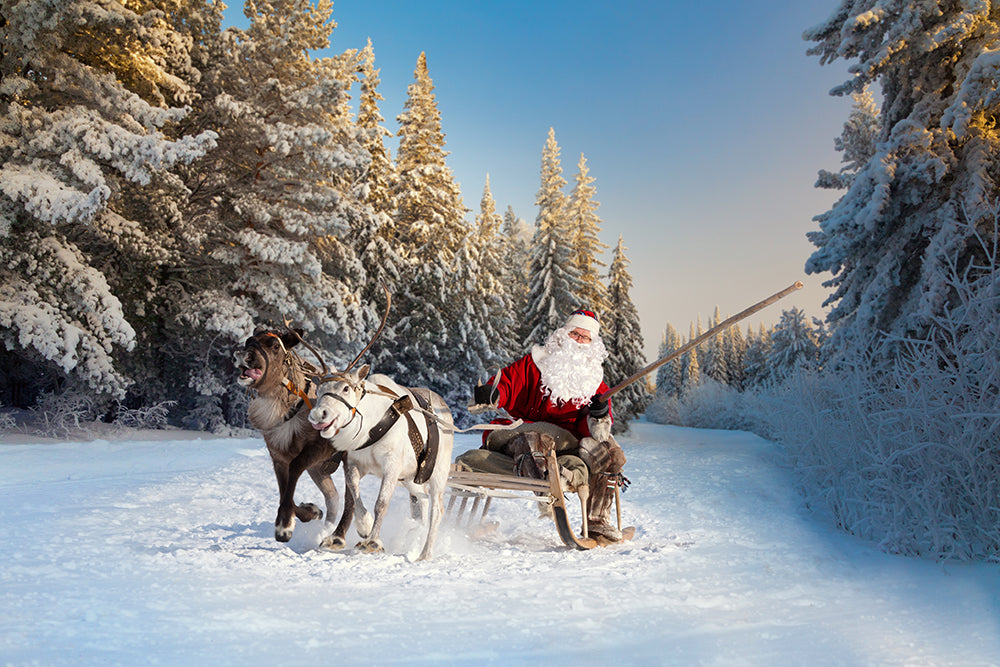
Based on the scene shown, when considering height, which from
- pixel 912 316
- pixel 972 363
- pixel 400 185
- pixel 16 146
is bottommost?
pixel 972 363

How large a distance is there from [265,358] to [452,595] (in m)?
2.26

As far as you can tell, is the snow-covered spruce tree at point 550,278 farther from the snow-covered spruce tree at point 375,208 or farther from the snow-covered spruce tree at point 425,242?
the snow-covered spruce tree at point 375,208

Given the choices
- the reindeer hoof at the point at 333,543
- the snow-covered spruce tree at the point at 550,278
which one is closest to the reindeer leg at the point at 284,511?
the reindeer hoof at the point at 333,543

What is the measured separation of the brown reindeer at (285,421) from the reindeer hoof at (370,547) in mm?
183

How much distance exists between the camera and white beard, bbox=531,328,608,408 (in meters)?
5.98

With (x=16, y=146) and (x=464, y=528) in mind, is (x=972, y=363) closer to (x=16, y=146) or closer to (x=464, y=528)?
(x=464, y=528)

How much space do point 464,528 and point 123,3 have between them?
46.8 feet

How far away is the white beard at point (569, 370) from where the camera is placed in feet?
19.6

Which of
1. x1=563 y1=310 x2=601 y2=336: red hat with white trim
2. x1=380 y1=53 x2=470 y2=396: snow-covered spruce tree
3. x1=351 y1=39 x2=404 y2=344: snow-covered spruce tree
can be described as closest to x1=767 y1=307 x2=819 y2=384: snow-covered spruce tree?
x1=380 y1=53 x2=470 y2=396: snow-covered spruce tree

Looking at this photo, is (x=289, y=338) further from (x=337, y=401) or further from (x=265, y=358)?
(x=337, y=401)

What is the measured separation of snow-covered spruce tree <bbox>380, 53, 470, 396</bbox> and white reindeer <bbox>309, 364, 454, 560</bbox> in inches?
589

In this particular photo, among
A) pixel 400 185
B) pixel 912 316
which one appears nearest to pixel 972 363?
pixel 912 316

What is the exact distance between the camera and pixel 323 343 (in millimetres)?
17531

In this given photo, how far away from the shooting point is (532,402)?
622cm
